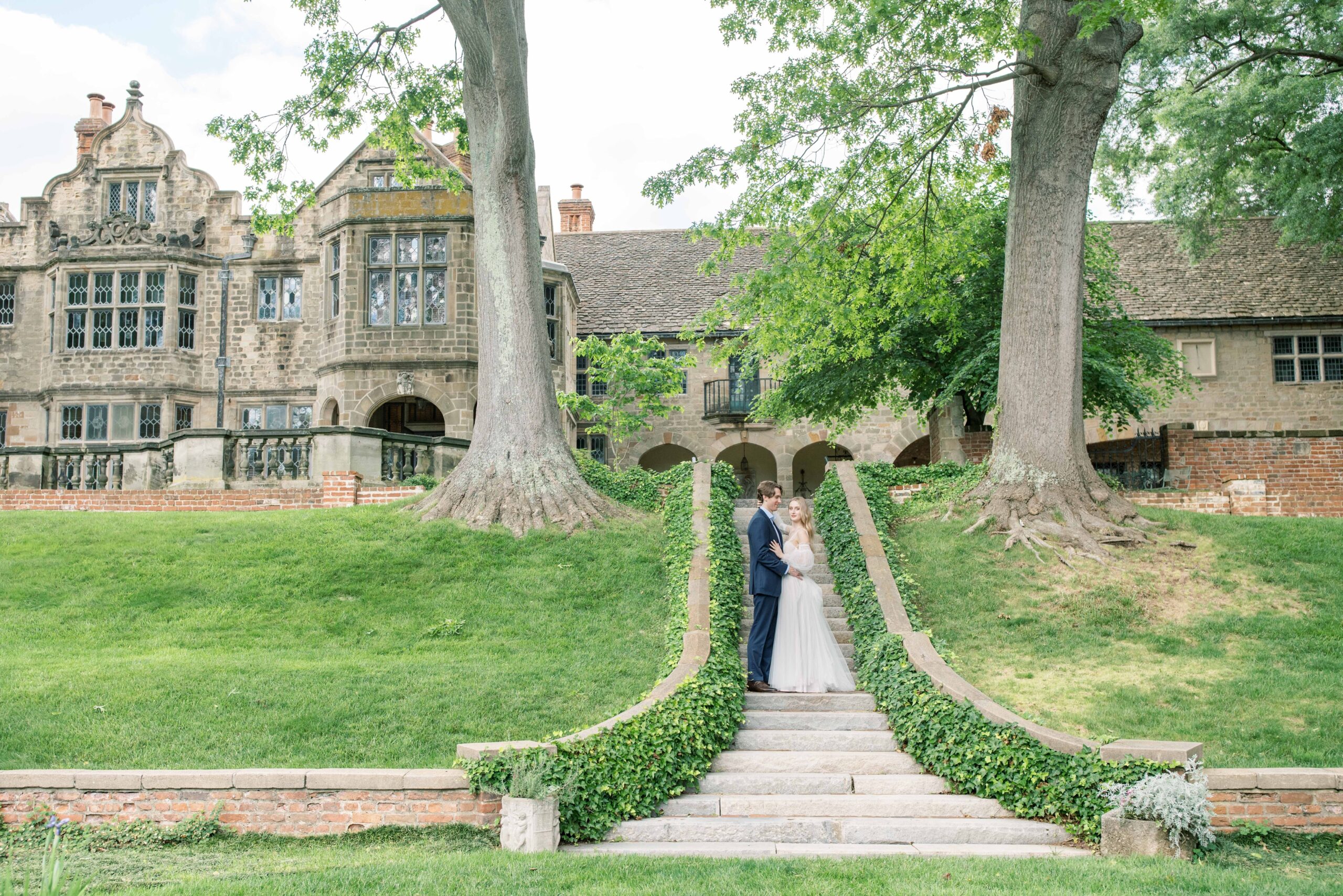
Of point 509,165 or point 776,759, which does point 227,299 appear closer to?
point 509,165

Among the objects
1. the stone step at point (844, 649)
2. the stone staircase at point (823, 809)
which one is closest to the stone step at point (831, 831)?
the stone staircase at point (823, 809)

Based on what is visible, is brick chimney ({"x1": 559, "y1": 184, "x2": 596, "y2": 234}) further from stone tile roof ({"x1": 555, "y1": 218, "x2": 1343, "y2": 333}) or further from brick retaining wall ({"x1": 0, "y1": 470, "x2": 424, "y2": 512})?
brick retaining wall ({"x1": 0, "y1": 470, "x2": 424, "y2": 512})

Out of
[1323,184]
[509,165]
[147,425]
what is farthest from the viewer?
[147,425]

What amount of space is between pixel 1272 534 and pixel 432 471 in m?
12.2

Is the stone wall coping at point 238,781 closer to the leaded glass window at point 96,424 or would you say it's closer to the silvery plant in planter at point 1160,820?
the silvery plant in planter at point 1160,820

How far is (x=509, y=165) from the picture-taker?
1495 centimetres

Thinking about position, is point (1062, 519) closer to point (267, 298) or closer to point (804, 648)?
point (804, 648)

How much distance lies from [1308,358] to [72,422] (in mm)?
30035

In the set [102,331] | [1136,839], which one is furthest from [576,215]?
[1136,839]

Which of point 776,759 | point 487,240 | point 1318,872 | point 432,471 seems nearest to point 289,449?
point 432,471

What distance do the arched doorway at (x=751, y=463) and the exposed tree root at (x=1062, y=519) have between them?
1855 cm

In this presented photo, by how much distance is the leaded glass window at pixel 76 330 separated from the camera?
85.6ft

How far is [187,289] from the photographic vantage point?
26344mm

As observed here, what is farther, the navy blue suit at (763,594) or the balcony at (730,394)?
the balcony at (730,394)
